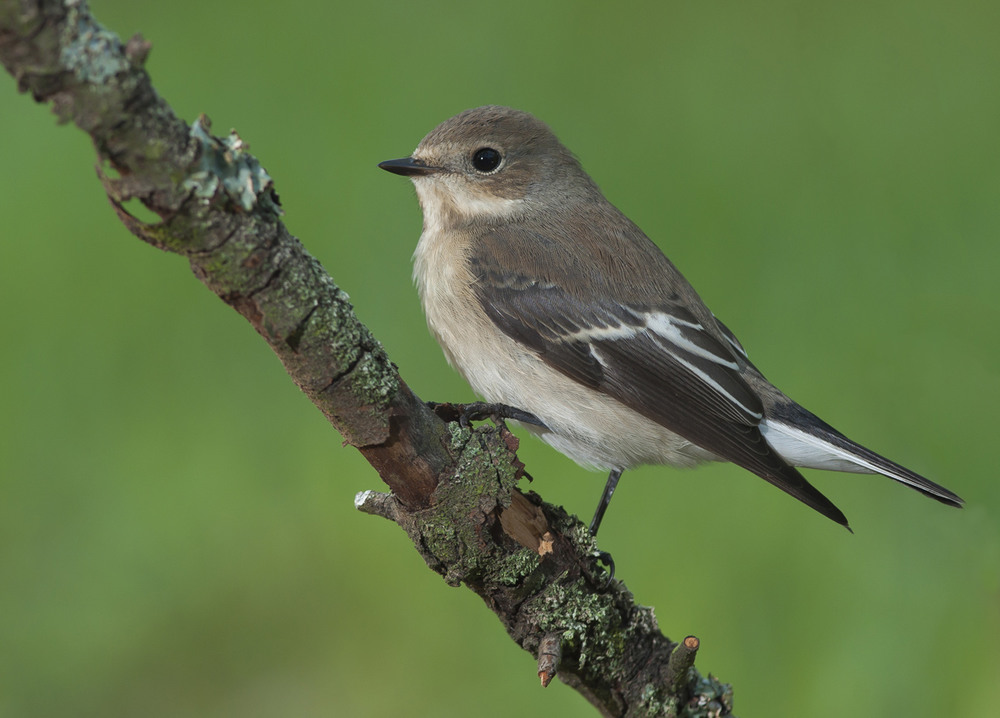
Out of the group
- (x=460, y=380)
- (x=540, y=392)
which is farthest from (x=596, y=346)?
(x=460, y=380)

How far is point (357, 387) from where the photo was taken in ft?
8.18

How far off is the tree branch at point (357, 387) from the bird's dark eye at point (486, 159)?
6.27 ft

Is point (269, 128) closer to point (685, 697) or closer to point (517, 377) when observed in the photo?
point (517, 377)

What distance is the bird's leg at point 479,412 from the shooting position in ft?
10.1

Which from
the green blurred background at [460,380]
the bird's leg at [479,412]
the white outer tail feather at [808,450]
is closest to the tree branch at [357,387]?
the bird's leg at [479,412]

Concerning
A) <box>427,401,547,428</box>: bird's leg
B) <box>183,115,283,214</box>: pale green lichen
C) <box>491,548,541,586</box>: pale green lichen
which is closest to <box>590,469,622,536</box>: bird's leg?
<box>427,401,547,428</box>: bird's leg

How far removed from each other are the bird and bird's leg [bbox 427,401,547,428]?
0.02 m

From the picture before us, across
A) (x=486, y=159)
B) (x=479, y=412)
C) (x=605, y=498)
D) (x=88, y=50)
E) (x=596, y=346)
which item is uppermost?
(x=486, y=159)

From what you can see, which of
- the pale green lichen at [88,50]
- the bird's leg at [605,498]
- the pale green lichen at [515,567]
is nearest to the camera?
the pale green lichen at [88,50]

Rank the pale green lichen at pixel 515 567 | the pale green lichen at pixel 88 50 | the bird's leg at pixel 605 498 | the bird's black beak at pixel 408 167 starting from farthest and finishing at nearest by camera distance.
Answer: the bird's black beak at pixel 408 167
the bird's leg at pixel 605 498
the pale green lichen at pixel 515 567
the pale green lichen at pixel 88 50

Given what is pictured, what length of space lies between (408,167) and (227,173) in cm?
227

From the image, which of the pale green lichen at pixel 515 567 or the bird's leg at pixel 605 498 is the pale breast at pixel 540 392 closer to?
the bird's leg at pixel 605 498

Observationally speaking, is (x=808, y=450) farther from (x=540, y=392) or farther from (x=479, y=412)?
(x=479, y=412)

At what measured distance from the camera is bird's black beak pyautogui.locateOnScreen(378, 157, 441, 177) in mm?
4281
